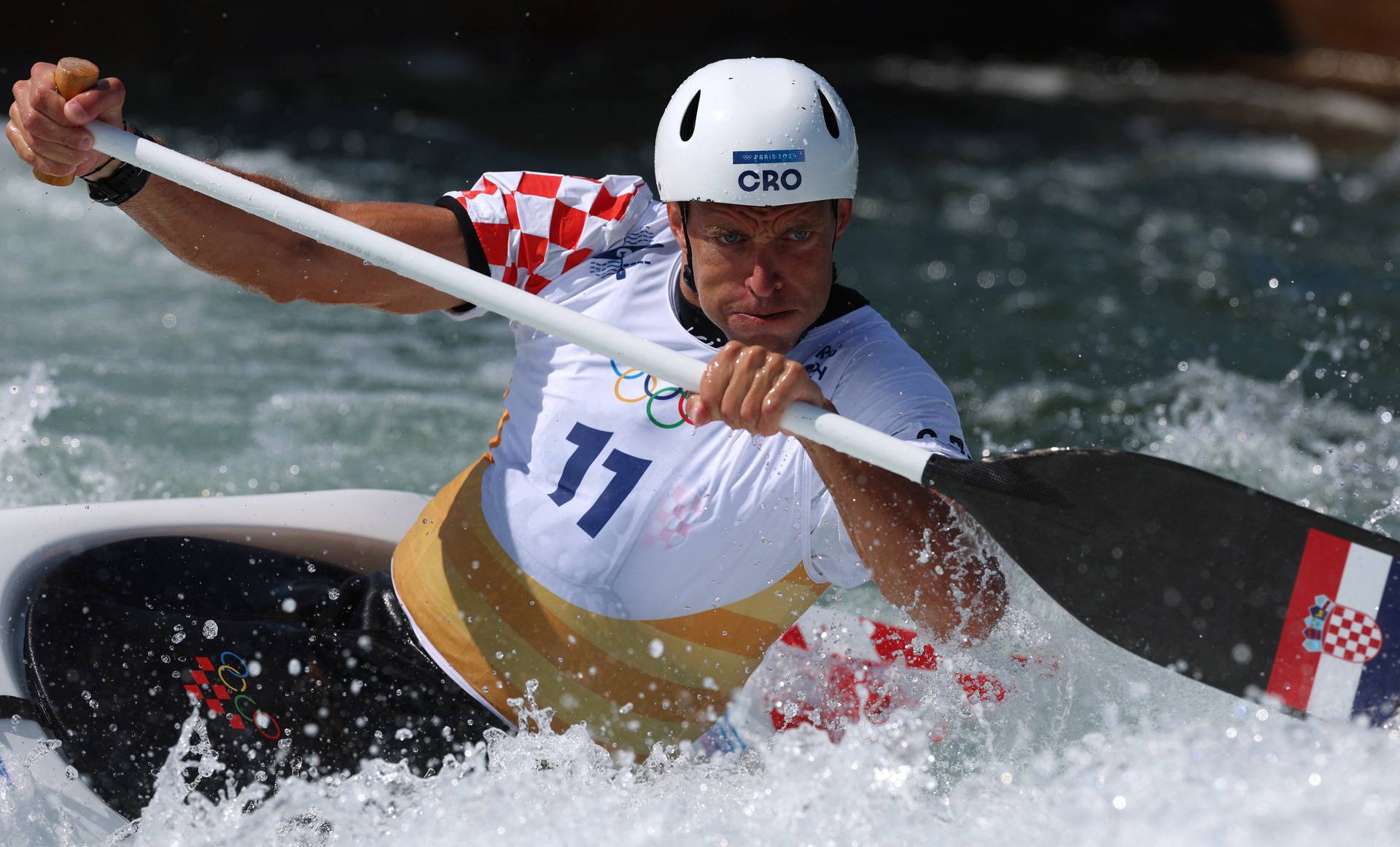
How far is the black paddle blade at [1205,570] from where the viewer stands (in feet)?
6.89

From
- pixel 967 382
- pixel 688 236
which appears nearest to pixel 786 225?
pixel 688 236

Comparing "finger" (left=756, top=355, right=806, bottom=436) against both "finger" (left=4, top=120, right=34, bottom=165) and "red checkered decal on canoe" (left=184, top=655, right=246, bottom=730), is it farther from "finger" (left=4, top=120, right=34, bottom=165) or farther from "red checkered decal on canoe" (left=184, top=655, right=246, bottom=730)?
"finger" (left=4, top=120, right=34, bottom=165)

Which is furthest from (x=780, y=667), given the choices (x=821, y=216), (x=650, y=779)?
(x=821, y=216)

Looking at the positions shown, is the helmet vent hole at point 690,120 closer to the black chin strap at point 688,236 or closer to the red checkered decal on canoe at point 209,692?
the black chin strap at point 688,236

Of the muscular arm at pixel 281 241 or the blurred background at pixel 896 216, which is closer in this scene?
the muscular arm at pixel 281 241

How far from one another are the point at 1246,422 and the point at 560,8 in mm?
6844

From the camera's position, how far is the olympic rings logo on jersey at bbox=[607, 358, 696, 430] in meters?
2.39

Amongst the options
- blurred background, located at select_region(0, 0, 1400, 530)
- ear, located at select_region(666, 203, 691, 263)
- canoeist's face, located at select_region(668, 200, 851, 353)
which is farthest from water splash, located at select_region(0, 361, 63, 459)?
canoeist's face, located at select_region(668, 200, 851, 353)

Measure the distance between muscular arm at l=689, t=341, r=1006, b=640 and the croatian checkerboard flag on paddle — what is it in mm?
439

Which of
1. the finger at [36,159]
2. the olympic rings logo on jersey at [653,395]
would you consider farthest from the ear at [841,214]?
the finger at [36,159]

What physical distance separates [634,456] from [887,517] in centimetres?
49

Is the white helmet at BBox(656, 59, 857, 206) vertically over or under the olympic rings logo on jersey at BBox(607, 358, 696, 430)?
over

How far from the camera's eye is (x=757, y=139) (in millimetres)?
2350

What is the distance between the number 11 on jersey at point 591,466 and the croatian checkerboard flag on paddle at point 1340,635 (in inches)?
41.0
